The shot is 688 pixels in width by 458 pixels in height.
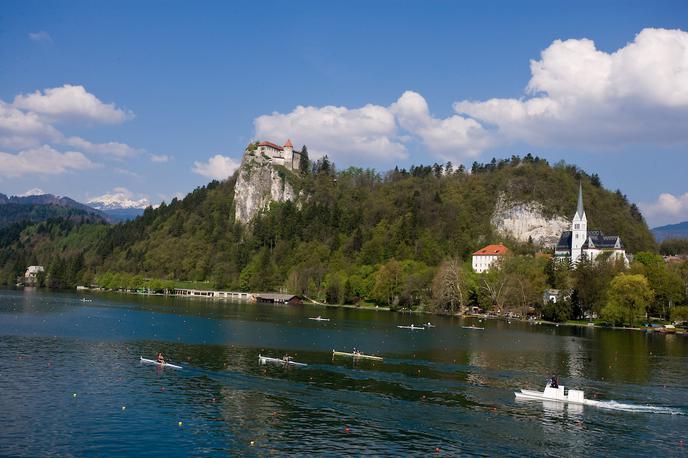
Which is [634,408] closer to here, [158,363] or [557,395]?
[557,395]

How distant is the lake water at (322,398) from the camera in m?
36.3

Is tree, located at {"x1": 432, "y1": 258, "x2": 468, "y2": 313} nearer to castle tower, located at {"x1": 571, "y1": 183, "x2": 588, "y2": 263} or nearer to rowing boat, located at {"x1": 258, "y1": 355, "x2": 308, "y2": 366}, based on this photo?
castle tower, located at {"x1": 571, "y1": 183, "x2": 588, "y2": 263}

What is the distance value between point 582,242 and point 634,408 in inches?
5954

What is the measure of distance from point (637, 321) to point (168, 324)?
9365 cm

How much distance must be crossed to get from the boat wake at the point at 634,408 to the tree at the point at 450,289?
104870mm

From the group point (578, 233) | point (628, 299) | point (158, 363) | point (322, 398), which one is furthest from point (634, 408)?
point (578, 233)

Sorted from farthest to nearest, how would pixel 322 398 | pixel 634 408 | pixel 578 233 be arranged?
1. pixel 578 233
2. pixel 634 408
3. pixel 322 398

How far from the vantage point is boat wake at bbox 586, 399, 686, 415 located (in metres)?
47.1

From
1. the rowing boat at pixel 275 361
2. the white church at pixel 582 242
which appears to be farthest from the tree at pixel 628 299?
the rowing boat at pixel 275 361

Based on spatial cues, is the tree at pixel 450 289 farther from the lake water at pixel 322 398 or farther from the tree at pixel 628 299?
the lake water at pixel 322 398

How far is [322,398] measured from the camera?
154ft

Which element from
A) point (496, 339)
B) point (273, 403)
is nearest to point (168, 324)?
point (496, 339)

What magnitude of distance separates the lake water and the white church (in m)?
102

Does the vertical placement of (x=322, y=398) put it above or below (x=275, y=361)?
below
